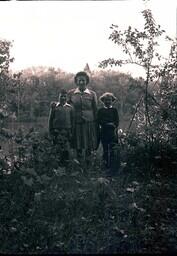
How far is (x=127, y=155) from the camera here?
860 cm

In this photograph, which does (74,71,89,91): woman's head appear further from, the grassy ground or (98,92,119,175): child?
the grassy ground

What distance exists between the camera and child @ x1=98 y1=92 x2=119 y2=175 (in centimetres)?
836

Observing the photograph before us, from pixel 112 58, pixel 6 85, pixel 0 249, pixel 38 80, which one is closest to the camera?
pixel 0 249

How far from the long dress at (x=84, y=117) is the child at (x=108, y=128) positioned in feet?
0.47

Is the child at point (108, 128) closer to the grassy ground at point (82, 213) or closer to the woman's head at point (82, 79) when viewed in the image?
the woman's head at point (82, 79)

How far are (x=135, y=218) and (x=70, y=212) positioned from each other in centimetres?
83

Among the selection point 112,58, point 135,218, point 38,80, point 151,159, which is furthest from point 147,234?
point 38,80

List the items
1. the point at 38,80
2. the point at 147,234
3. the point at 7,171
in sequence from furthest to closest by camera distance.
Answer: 1. the point at 38,80
2. the point at 7,171
3. the point at 147,234

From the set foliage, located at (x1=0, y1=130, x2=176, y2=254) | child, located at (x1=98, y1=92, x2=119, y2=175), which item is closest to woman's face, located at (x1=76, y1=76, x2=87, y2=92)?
child, located at (x1=98, y1=92, x2=119, y2=175)

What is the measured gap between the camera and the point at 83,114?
8320mm

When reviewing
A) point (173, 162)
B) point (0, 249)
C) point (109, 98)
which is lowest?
point (0, 249)

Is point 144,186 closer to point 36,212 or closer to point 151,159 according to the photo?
point 151,159

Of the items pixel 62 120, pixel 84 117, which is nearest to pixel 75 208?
pixel 62 120

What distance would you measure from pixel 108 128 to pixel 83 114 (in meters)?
0.52
